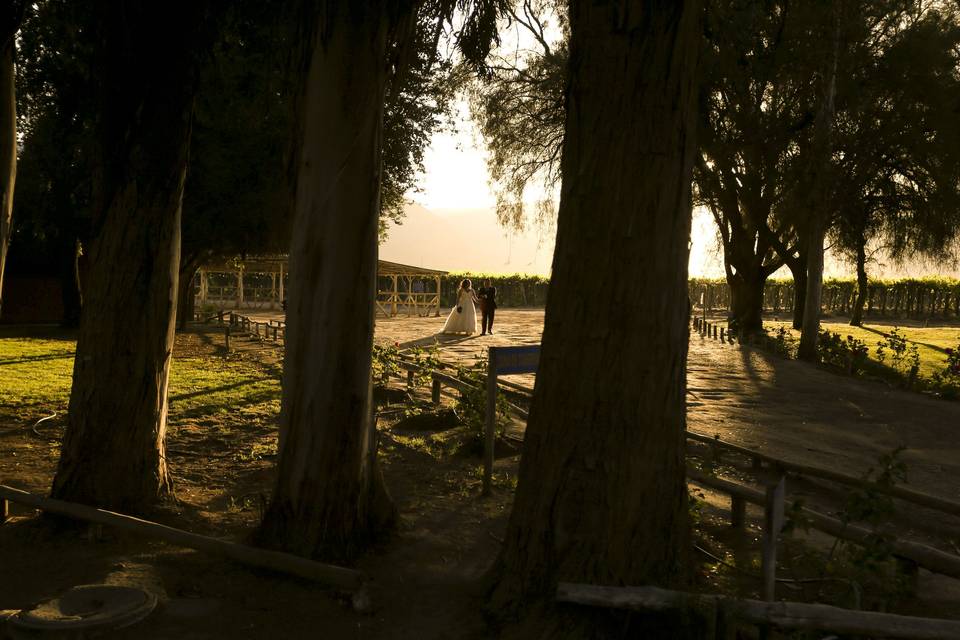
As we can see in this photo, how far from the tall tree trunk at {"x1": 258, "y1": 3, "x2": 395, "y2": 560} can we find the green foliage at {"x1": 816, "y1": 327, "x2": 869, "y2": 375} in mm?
15284

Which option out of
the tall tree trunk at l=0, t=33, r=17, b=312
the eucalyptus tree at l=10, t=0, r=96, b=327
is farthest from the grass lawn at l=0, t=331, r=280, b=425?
the tall tree trunk at l=0, t=33, r=17, b=312

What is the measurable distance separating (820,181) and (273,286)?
97.4 ft

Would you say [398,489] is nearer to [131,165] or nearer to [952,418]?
[131,165]

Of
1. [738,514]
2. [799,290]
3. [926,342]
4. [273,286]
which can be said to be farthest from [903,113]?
[273,286]

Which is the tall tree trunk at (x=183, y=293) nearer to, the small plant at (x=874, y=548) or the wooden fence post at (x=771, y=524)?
the small plant at (x=874, y=548)

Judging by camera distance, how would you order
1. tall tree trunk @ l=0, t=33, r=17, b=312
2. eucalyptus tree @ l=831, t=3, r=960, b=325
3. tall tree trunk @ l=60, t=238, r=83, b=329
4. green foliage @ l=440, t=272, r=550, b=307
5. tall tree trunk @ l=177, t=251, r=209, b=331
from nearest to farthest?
1. tall tree trunk @ l=0, t=33, r=17, b=312
2. eucalyptus tree @ l=831, t=3, r=960, b=325
3. tall tree trunk @ l=177, t=251, r=209, b=331
4. tall tree trunk @ l=60, t=238, r=83, b=329
5. green foliage @ l=440, t=272, r=550, b=307

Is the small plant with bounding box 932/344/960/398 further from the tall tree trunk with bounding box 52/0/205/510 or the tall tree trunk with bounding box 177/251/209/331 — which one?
the tall tree trunk with bounding box 177/251/209/331

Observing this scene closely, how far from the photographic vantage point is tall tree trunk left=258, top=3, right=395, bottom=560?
5020 mm

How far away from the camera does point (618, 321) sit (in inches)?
155

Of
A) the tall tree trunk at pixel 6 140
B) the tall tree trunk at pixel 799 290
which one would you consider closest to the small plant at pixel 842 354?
the tall tree trunk at pixel 799 290

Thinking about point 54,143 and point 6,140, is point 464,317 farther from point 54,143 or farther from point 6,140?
point 6,140

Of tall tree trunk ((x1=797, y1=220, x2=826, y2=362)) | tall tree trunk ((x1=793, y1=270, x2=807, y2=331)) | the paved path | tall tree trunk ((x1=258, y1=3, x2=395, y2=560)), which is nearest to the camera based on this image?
tall tree trunk ((x1=258, y1=3, x2=395, y2=560))

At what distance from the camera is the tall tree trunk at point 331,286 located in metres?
5.02

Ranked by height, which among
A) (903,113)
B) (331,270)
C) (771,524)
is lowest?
(771,524)
